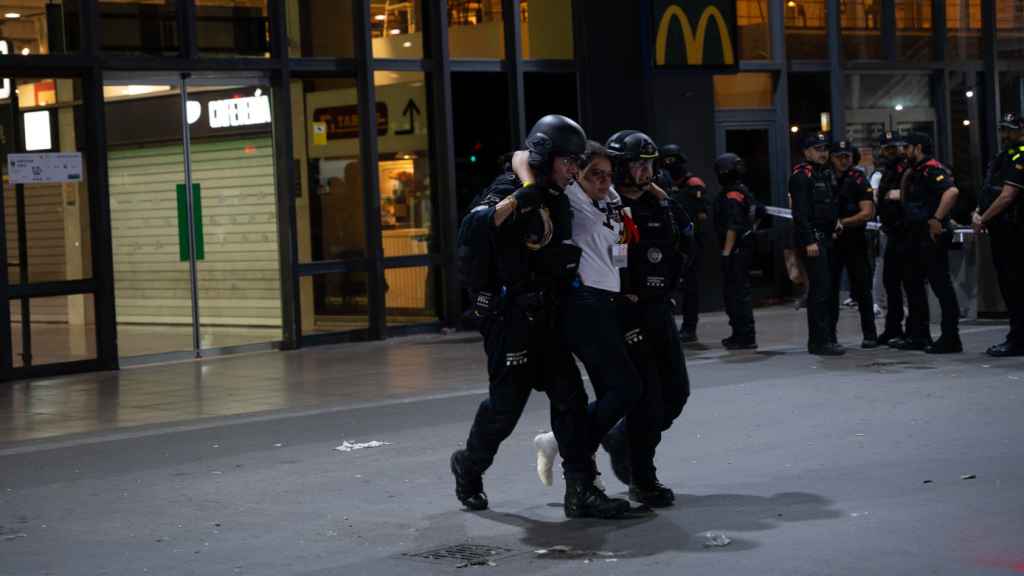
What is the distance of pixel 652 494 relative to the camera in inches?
314

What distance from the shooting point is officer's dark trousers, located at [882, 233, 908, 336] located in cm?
1522

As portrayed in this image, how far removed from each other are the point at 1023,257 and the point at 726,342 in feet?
9.63

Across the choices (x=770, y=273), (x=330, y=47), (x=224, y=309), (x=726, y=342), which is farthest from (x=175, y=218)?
(x=770, y=273)

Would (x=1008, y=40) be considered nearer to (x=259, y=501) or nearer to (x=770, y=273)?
(x=770, y=273)

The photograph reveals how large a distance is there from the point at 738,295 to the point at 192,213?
564 cm

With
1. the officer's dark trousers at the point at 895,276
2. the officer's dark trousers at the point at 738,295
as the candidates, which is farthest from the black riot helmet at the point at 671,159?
the officer's dark trousers at the point at 895,276

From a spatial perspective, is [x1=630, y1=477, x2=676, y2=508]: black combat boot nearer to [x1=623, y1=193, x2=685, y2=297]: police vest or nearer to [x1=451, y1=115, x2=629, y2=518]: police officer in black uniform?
[x1=451, y1=115, x2=629, y2=518]: police officer in black uniform

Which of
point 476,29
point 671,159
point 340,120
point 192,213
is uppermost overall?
point 476,29

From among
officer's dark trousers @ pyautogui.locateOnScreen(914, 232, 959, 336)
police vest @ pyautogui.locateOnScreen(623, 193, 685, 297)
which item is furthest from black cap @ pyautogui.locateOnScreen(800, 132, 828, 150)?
police vest @ pyautogui.locateOnScreen(623, 193, 685, 297)

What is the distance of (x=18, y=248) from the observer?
51.0 ft

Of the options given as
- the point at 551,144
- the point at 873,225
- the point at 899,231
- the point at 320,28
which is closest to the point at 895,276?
the point at 899,231

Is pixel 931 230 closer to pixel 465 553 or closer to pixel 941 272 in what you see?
pixel 941 272

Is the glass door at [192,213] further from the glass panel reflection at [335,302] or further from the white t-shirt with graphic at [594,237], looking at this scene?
the white t-shirt with graphic at [594,237]

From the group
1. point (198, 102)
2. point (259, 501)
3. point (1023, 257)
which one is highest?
point (198, 102)
